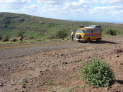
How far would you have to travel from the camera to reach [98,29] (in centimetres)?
3084

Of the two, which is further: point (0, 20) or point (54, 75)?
point (0, 20)

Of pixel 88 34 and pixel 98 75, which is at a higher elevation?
pixel 88 34

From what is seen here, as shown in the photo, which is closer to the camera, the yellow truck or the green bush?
the green bush

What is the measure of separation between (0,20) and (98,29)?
128141mm

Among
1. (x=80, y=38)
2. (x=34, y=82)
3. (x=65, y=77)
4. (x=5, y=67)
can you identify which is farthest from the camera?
(x=80, y=38)

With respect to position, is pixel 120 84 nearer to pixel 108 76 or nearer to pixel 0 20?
pixel 108 76

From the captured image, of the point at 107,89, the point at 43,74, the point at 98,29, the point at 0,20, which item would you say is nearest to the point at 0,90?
the point at 43,74

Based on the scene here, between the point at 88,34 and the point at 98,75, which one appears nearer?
the point at 98,75

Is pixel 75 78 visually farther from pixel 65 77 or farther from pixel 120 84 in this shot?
pixel 120 84

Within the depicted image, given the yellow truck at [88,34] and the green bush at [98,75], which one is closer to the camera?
the green bush at [98,75]

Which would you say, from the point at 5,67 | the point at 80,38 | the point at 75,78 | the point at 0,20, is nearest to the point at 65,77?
the point at 75,78

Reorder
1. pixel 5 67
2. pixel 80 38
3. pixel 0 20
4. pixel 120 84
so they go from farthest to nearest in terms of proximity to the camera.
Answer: pixel 0 20, pixel 80 38, pixel 5 67, pixel 120 84

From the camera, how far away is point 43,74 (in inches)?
438

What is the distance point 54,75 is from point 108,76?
3.08 metres
